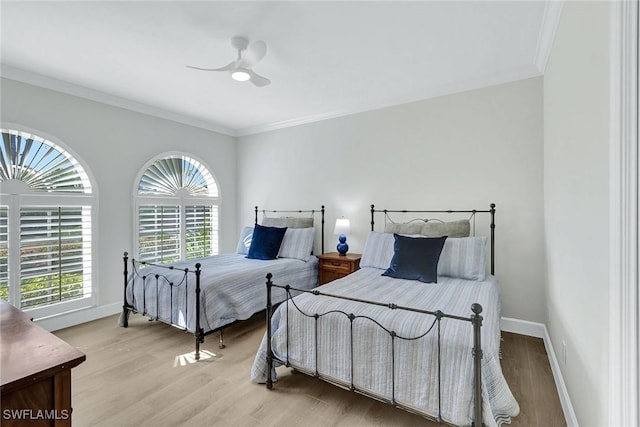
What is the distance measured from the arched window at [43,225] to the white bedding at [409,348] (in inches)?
103

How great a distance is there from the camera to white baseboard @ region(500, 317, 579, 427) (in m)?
1.82

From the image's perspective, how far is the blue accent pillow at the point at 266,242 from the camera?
3982mm

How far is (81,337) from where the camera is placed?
3.08 meters

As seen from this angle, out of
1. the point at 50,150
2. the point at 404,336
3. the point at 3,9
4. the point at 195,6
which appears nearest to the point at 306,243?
the point at 404,336

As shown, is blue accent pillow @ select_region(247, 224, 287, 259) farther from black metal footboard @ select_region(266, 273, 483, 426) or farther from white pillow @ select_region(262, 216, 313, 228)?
black metal footboard @ select_region(266, 273, 483, 426)

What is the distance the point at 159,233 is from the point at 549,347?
15.3ft

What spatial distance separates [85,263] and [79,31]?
2.48m

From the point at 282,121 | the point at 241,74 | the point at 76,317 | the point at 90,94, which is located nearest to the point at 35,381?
the point at 241,74

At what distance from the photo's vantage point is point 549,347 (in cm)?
263

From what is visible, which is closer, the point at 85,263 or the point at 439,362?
the point at 439,362

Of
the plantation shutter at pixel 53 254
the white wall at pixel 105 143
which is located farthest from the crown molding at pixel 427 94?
the plantation shutter at pixel 53 254

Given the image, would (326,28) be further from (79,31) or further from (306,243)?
(306,243)

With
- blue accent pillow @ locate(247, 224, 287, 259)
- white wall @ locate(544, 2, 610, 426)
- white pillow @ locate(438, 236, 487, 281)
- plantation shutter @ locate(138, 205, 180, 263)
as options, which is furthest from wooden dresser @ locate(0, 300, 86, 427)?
plantation shutter @ locate(138, 205, 180, 263)

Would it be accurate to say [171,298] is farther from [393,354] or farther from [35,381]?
[393,354]
